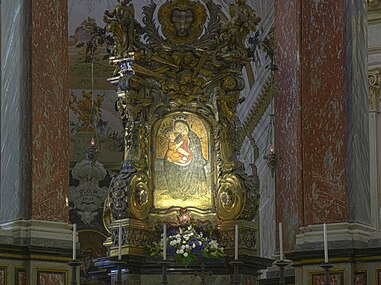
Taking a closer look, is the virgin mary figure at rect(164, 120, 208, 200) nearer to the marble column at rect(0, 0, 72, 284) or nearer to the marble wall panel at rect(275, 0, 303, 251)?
the marble wall panel at rect(275, 0, 303, 251)

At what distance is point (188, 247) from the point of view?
1438 centimetres

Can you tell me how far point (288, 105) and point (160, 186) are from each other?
1.92m

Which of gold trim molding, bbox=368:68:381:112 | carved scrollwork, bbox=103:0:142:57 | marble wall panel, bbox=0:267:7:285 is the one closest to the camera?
marble wall panel, bbox=0:267:7:285

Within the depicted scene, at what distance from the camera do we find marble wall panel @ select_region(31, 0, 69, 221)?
496 inches

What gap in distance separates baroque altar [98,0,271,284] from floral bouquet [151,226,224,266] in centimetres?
17

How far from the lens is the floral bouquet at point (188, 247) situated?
47.0 ft

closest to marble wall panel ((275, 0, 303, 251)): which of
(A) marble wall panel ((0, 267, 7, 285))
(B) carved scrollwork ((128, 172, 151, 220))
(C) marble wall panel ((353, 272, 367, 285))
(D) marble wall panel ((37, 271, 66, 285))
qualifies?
(C) marble wall panel ((353, 272, 367, 285))

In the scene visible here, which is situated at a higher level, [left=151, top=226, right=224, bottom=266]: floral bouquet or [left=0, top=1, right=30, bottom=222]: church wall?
[left=0, top=1, right=30, bottom=222]: church wall

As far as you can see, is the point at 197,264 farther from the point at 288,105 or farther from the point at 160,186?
the point at 288,105

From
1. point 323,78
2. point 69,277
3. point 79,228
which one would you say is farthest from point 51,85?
point 79,228

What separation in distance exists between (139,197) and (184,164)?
811 mm

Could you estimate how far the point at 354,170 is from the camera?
1255 centimetres

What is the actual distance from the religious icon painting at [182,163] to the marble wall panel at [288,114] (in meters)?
1.11

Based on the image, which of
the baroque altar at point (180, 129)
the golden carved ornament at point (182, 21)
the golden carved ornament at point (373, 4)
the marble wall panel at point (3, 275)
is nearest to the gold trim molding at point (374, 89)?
the golden carved ornament at point (373, 4)
